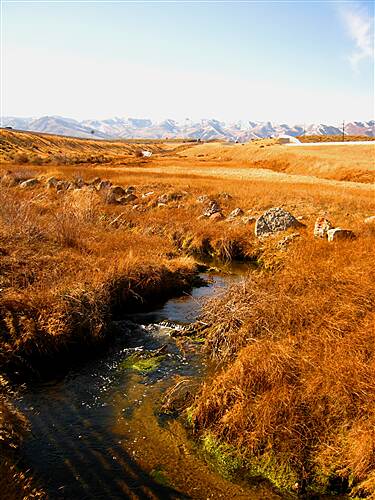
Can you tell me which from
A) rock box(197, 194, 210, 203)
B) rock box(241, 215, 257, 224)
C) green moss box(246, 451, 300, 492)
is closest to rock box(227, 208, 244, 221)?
rock box(241, 215, 257, 224)

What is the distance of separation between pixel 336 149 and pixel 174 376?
6471 cm

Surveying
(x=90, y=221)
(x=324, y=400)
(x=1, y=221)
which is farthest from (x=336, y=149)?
(x=324, y=400)

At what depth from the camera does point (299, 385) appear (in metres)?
8.24

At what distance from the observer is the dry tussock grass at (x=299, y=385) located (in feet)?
23.7

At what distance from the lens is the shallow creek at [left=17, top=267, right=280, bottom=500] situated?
7.27m

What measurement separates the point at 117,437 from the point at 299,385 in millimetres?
3704

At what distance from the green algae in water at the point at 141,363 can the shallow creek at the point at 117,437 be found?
0.20 ft

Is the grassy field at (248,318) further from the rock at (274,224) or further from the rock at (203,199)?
the rock at (203,199)

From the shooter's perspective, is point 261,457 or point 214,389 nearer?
point 261,457

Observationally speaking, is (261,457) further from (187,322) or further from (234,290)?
(187,322)

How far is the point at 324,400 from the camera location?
788cm

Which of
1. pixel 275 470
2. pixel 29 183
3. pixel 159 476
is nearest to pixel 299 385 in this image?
pixel 275 470

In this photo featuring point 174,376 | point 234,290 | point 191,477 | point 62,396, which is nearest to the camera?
point 191,477

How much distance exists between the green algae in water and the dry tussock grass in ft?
4.86
